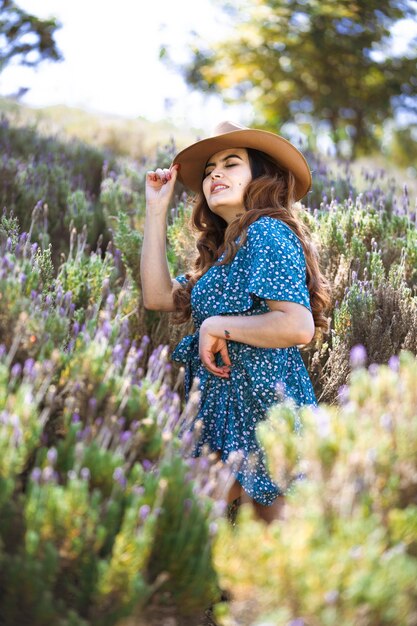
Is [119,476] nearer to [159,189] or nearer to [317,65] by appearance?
[159,189]

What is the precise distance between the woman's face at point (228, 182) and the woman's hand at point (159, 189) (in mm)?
203

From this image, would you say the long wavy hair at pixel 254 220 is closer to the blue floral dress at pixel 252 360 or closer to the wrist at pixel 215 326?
the blue floral dress at pixel 252 360

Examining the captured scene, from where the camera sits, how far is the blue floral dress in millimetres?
2619

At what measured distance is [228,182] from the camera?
301 cm

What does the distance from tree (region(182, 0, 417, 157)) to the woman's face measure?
17477mm

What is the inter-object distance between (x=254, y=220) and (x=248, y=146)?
1.41ft

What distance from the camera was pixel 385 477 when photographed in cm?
170

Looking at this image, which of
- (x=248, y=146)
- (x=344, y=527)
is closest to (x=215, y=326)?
(x=248, y=146)

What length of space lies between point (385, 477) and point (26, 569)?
33.2 inches

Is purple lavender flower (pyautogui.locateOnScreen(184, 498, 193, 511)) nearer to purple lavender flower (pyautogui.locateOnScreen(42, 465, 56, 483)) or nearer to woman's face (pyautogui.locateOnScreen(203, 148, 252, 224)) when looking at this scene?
purple lavender flower (pyautogui.locateOnScreen(42, 465, 56, 483))

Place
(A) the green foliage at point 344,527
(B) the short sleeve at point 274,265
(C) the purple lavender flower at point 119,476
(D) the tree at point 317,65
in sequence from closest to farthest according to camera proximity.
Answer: (A) the green foliage at point 344,527 < (C) the purple lavender flower at point 119,476 < (B) the short sleeve at point 274,265 < (D) the tree at point 317,65

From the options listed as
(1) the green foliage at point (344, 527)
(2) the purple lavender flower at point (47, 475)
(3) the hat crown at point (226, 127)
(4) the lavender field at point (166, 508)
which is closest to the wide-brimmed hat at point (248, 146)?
(3) the hat crown at point (226, 127)

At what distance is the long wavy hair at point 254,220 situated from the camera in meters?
2.88

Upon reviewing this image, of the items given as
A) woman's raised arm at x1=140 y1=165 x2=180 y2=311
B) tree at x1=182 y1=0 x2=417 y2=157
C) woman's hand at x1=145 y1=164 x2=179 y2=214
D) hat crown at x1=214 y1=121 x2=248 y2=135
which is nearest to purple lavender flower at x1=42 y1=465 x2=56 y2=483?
woman's raised arm at x1=140 y1=165 x2=180 y2=311
